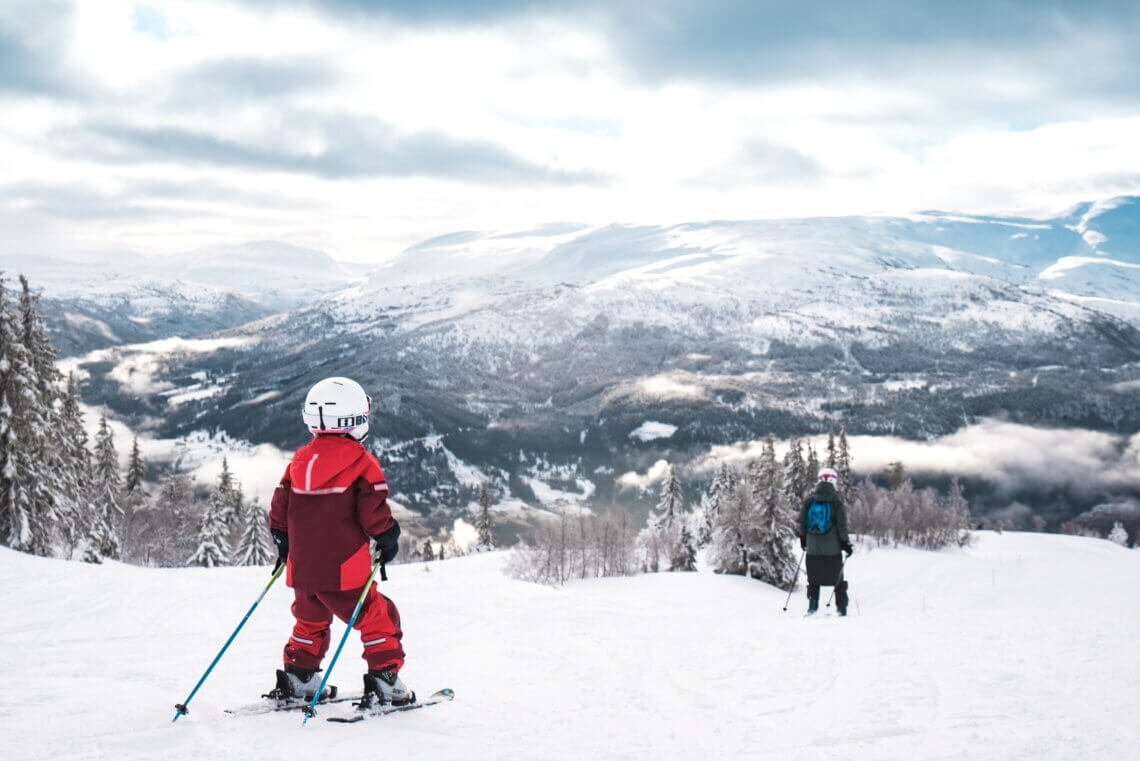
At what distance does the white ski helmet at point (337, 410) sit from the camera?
5.96 m

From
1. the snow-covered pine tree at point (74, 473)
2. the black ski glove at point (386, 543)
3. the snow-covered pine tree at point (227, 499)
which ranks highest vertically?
the black ski glove at point (386, 543)

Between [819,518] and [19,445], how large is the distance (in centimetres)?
2583

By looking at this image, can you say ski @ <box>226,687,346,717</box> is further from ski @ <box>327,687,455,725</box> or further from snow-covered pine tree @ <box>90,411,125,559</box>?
snow-covered pine tree @ <box>90,411,125,559</box>

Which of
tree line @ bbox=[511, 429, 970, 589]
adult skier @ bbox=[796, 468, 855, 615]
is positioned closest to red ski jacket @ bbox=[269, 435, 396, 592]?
adult skier @ bbox=[796, 468, 855, 615]

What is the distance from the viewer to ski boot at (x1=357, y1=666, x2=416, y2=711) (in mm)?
6031

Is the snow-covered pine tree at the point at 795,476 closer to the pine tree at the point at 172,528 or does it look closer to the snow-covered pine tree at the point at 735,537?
the snow-covered pine tree at the point at 735,537

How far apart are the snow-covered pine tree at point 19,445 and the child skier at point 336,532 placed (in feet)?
78.9

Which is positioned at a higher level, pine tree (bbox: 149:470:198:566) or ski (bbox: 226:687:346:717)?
ski (bbox: 226:687:346:717)

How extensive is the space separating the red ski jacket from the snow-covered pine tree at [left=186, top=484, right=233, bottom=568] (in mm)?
45008

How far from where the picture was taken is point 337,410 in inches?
236

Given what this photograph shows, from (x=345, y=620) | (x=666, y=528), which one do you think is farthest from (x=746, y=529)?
(x=345, y=620)

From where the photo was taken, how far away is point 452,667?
8.14 metres

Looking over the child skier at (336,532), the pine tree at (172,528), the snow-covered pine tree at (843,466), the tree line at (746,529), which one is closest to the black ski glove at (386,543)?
the child skier at (336,532)

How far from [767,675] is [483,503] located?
64127 millimetres
